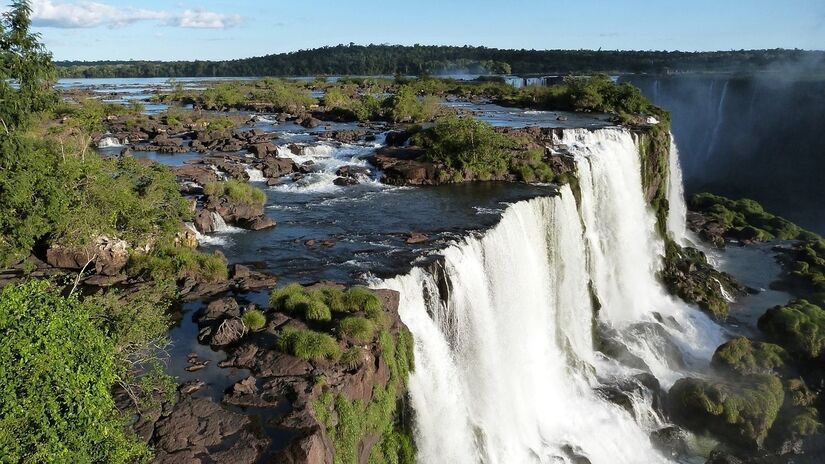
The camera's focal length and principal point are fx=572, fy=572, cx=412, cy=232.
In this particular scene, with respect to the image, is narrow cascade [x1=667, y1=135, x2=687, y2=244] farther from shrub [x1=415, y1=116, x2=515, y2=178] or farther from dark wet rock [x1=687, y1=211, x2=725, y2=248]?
shrub [x1=415, y1=116, x2=515, y2=178]

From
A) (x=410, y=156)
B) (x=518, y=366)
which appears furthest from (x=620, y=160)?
(x=518, y=366)

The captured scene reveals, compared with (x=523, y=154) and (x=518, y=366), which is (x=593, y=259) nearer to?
(x=523, y=154)

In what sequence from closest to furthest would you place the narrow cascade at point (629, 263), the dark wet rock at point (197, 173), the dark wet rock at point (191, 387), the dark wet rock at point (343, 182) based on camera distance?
the dark wet rock at point (191, 387) < the narrow cascade at point (629, 263) < the dark wet rock at point (197, 173) < the dark wet rock at point (343, 182)

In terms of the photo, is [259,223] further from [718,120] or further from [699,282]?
[718,120]

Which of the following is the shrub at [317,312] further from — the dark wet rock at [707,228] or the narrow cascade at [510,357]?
the dark wet rock at [707,228]

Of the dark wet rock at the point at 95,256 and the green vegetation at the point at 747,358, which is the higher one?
the dark wet rock at the point at 95,256

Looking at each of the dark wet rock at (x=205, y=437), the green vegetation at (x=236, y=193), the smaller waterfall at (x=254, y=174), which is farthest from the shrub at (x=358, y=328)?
the smaller waterfall at (x=254, y=174)
